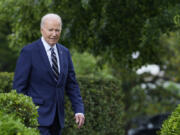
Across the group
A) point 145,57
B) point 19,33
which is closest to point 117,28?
point 145,57

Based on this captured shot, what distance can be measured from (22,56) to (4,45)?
2655 centimetres

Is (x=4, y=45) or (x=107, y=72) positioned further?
(x=4, y=45)

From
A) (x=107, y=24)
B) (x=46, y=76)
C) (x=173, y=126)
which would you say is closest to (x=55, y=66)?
(x=46, y=76)

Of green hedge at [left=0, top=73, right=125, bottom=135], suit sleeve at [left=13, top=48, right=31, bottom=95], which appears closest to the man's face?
suit sleeve at [left=13, top=48, right=31, bottom=95]

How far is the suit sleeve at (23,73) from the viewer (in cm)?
474

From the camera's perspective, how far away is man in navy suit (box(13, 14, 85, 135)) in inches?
188

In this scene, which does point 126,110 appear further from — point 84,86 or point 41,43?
point 41,43

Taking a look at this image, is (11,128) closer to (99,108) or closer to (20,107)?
(20,107)

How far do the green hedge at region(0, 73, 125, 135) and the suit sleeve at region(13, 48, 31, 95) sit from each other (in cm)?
290

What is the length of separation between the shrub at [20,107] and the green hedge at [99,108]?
3834 millimetres

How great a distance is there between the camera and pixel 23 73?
4758 mm

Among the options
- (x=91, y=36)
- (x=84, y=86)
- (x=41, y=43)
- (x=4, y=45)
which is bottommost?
(x=84, y=86)

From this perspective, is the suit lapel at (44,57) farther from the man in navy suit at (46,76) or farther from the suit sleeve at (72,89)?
the suit sleeve at (72,89)

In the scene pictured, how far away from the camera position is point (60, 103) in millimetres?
4938
